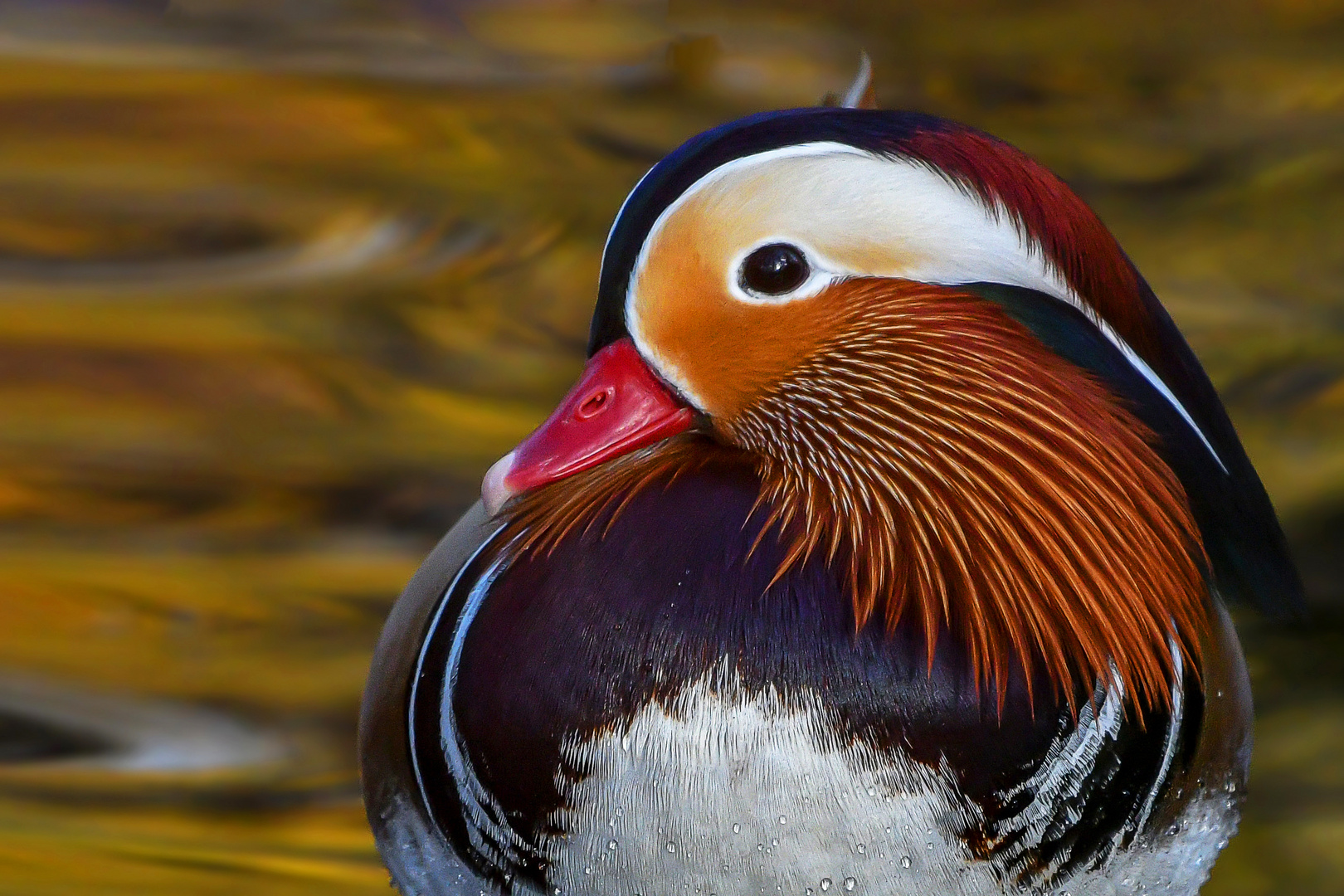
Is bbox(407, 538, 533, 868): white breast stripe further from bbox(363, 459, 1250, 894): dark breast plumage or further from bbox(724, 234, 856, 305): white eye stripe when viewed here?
bbox(724, 234, 856, 305): white eye stripe

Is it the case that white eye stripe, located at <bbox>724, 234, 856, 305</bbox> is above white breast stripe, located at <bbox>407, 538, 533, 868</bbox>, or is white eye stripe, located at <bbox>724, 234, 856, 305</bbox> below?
above

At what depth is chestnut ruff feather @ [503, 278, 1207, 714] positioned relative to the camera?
70 centimetres

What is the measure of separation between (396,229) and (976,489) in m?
0.97

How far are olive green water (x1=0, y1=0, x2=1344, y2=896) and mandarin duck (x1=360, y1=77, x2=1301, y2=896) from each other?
634 mm

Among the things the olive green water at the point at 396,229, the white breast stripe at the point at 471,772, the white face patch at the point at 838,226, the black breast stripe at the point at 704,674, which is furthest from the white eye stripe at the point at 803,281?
the olive green water at the point at 396,229

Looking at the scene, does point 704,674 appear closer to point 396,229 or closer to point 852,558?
point 852,558

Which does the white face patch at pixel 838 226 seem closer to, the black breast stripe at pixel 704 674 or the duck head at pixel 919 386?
the duck head at pixel 919 386

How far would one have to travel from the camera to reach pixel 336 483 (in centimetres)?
144

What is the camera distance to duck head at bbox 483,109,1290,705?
2.19ft

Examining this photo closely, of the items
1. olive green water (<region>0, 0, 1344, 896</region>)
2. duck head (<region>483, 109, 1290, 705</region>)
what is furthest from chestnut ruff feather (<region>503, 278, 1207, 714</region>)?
olive green water (<region>0, 0, 1344, 896</region>)

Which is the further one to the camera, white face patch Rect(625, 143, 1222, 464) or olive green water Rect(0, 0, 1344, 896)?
olive green water Rect(0, 0, 1344, 896)

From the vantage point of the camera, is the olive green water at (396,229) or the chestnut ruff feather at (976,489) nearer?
the chestnut ruff feather at (976,489)

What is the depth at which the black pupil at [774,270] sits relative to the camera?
66 cm

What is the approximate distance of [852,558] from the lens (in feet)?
2.33
